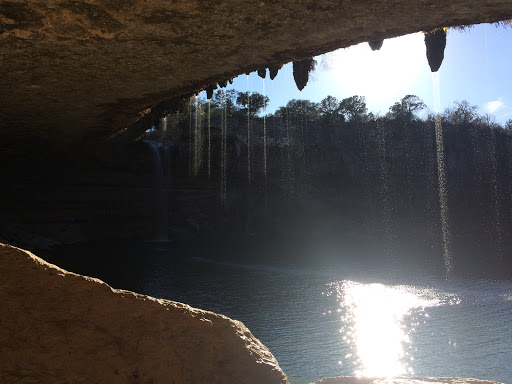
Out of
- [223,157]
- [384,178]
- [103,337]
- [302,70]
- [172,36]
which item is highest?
[223,157]

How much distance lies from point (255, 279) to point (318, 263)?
412 centimetres

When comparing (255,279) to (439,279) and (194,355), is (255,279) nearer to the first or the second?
(439,279)

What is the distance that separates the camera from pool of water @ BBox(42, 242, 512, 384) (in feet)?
17.7

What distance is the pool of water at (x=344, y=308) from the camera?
5.41 m

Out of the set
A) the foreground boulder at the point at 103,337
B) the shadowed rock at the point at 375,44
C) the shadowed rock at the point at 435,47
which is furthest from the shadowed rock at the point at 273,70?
the foreground boulder at the point at 103,337

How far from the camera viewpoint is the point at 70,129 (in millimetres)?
10547

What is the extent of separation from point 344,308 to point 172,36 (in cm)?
626

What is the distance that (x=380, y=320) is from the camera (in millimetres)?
7402

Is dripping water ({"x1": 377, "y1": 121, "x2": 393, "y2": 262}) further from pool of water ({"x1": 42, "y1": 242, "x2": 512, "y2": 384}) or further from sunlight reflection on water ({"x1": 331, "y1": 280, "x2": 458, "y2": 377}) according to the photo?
sunlight reflection on water ({"x1": 331, "y1": 280, "x2": 458, "y2": 377})

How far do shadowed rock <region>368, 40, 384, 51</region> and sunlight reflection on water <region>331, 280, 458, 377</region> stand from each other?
4.22 metres

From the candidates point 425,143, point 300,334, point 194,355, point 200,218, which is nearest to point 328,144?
point 425,143

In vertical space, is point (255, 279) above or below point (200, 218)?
below

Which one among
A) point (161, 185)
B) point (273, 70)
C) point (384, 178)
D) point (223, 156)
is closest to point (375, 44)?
point (273, 70)

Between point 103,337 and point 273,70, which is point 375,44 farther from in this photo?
point 103,337
